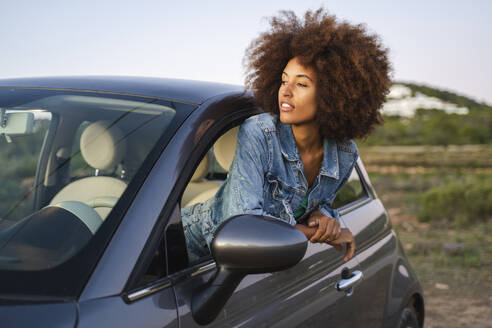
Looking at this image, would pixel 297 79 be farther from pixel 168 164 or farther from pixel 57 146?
pixel 57 146

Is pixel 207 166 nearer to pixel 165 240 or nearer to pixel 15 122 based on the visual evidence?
pixel 15 122

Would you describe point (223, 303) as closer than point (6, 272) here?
No

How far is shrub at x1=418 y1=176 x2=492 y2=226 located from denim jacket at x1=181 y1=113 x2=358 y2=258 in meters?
7.02

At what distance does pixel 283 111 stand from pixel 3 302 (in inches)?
47.3

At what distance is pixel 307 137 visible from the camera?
6.93 ft

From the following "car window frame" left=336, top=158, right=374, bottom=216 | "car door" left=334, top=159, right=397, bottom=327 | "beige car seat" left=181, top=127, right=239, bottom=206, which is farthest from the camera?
"car window frame" left=336, top=158, right=374, bottom=216

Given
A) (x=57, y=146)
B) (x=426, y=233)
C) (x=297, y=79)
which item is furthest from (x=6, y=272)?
(x=426, y=233)

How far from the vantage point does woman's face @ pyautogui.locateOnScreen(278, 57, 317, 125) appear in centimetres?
202

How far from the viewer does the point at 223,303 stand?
1412 mm

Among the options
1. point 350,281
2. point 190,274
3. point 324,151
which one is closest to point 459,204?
point 350,281

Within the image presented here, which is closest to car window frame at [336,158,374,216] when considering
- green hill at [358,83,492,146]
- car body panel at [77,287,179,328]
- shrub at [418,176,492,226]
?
car body panel at [77,287,179,328]

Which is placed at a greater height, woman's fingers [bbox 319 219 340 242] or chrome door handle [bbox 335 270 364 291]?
woman's fingers [bbox 319 219 340 242]

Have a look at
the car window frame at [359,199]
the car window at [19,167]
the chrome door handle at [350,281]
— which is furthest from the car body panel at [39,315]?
the car window frame at [359,199]

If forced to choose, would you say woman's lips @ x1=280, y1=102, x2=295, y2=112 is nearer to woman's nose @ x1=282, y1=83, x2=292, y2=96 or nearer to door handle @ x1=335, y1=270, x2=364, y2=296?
woman's nose @ x1=282, y1=83, x2=292, y2=96
